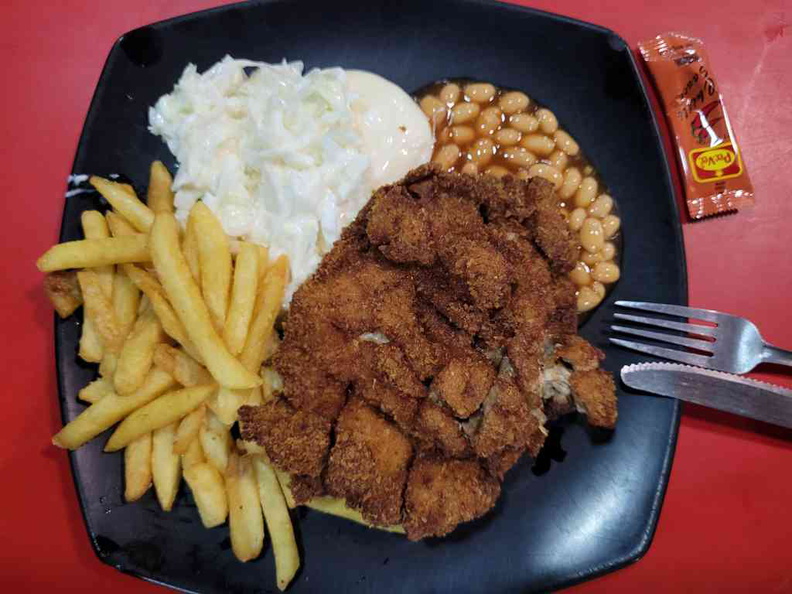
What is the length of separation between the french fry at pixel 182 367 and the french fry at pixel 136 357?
0.03 m

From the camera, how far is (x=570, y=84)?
2.21m

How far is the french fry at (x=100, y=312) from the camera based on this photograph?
1834 mm

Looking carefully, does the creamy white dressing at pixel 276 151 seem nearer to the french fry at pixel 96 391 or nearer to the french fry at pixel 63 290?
the french fry at pixel 63 290

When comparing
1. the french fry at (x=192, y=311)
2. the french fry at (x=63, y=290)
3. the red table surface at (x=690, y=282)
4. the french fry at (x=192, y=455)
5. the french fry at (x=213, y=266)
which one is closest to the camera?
the french fry at (x=192, y=311)

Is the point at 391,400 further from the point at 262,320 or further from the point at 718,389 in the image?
the point at 718,389

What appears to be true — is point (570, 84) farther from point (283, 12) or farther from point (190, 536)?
point (190, 536)

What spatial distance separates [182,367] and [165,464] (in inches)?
14.3

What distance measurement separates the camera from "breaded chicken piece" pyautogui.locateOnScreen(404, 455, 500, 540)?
166cm

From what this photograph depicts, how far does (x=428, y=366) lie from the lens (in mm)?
1699

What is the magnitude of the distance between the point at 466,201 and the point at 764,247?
1361 millimetres

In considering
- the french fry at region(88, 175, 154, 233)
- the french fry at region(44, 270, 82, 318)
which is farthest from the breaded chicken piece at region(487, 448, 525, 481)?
the french fry at region(44, 270, 82, 318)

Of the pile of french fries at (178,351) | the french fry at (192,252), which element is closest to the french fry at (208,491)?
the pile of french fries at (178,351)

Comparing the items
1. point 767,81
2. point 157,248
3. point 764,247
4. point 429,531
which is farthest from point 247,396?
point 767,81

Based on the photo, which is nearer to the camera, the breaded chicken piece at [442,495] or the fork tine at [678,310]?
the breaded chicken piece at [442,495]
